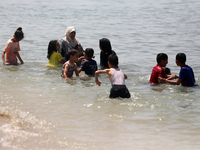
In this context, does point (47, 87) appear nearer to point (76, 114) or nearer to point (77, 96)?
point (77, 96)

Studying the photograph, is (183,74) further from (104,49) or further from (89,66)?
(104,49)

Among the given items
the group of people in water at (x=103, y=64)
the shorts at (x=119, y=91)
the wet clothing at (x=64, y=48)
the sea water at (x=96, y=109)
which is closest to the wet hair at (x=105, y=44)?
the group of people in water at (x=103, y=64)

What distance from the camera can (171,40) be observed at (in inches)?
691

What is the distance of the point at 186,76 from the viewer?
7.92 meters

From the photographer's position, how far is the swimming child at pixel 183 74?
773 centimetres

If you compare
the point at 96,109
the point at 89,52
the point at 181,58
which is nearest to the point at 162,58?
the point at 181,58

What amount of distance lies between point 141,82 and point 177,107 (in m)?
2.39

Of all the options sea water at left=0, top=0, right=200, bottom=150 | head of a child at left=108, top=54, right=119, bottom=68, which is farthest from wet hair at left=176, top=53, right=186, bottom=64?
head of a child at left=108, top=54, right=119, bottom=68

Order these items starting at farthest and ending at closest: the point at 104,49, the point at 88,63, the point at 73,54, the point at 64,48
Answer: the point at 64,48 < the point at 104,49 < the point at 88,63 < the point at 73,54

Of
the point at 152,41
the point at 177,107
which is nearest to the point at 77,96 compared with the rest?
the point at 177,107

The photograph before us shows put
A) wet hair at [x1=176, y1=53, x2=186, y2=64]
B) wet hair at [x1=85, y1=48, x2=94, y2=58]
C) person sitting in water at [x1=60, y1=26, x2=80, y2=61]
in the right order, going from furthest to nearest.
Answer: person sitting in water at [x1=60, y1=26, x2=80, y2=61] < wet hair at [x1=85, y1=48, x2=94, y2=58] < wet hair at [x1=176, y1=53, x2=186, y2=64]

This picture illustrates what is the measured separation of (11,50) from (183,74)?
4848 mm

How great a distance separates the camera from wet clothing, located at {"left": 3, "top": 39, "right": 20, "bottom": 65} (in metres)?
10.1

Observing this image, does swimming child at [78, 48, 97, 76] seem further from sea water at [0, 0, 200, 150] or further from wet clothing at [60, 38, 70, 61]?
wet clothing at [60, 38, 70, 61]
